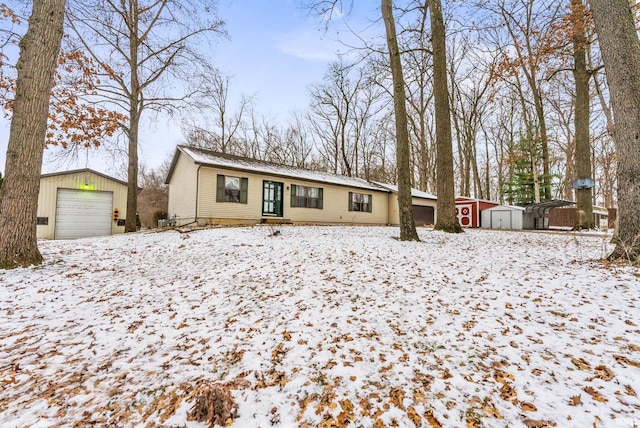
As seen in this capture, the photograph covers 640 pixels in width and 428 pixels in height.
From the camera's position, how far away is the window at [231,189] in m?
12.0

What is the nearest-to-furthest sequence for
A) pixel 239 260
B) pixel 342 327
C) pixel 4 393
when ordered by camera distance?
pixel 4 393 → pixel 342 327 → pixel 239 260

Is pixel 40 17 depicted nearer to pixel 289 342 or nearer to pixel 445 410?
pixel 289 342

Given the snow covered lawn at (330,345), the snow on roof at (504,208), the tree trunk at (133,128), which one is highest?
the tree trunk at (133,128)

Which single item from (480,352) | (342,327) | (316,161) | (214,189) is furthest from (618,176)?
(316,161)

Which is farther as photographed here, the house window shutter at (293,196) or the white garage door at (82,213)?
the house window shutter at (293,196)

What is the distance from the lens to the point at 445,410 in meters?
1.78

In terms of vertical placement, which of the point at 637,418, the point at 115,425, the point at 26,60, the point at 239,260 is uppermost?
the point at 26,60

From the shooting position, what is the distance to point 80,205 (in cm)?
1298

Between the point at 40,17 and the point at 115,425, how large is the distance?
7088 mm

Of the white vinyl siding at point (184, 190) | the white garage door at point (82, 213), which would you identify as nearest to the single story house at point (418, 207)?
the white vinyl siding at point (184, 190)

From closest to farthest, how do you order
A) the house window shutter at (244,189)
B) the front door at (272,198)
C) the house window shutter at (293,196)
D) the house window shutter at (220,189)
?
the house window shutter at (220,189), the house window shutter at (244,189), the front door at (272,198), the house window shutter at (293,196)

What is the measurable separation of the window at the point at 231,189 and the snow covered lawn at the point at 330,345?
7225 mm

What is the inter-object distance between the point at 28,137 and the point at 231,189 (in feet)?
25.3

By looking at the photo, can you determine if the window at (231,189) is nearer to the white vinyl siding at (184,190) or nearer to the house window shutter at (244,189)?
the house window shutter at (244,189)
